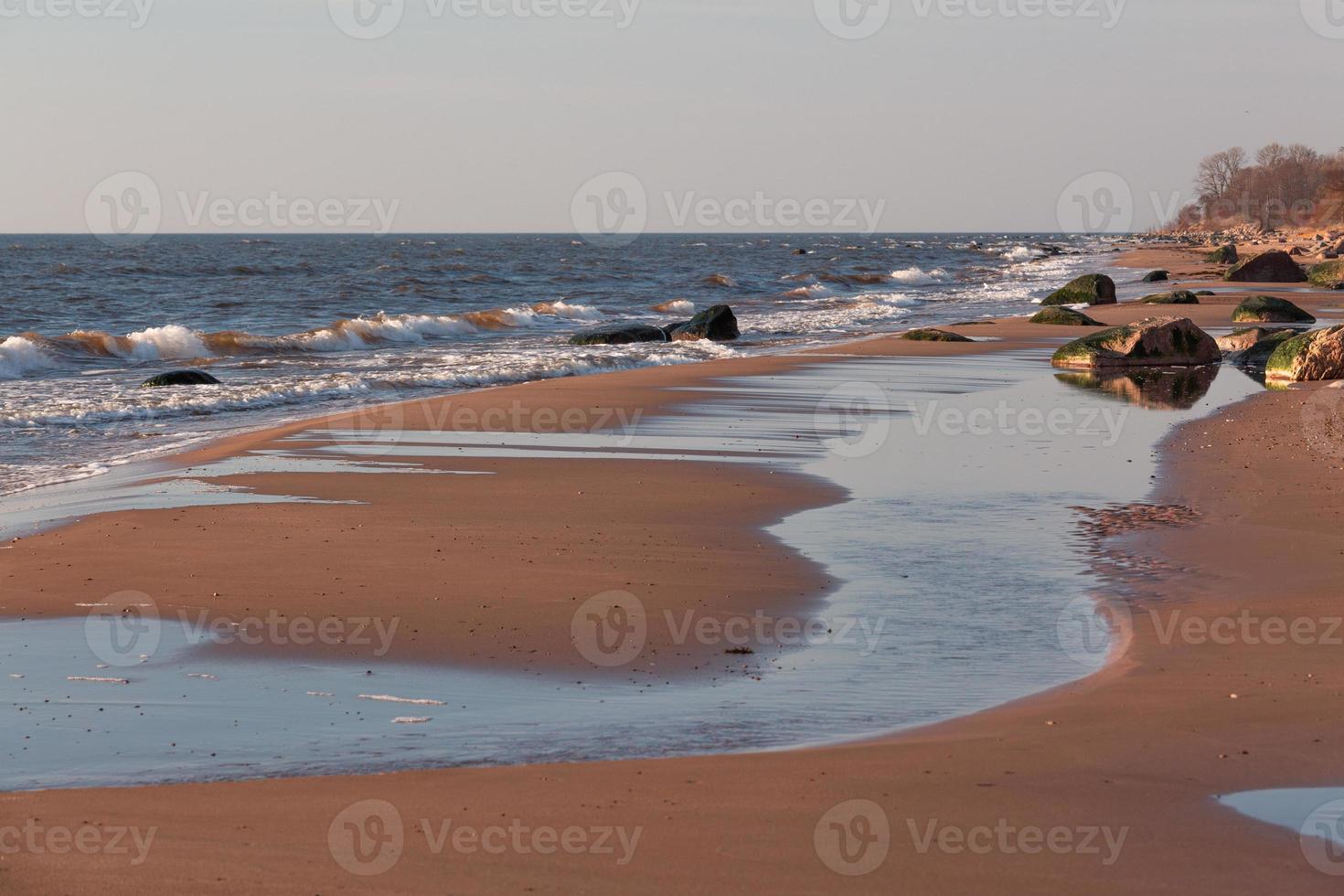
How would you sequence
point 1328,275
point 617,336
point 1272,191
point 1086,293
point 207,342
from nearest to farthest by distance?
point 617,336, point 207,342, point 1086,293, point 1328,275, point 1272,191

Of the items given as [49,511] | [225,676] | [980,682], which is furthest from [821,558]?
[49,511]

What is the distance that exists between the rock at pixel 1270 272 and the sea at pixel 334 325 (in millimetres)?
7404

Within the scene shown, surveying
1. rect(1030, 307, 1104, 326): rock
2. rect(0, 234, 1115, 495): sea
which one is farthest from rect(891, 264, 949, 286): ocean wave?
rect(1030, 307, 1104, 326): rock

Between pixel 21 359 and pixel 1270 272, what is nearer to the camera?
pixel 21 359

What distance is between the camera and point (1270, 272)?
4825 cm

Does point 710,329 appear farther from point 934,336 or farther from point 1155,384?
point 1155,384

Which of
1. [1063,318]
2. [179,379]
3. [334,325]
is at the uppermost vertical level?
[334,325]

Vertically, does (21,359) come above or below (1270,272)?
above

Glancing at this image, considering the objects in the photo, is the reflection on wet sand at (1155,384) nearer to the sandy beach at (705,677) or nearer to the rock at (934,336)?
the sandy beach at (705,677)

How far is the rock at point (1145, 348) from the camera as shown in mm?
21719

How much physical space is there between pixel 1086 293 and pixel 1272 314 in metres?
9.49

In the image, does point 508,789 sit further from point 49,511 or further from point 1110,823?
point 49,511

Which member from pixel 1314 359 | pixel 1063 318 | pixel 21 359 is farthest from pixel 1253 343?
pixel 21 359

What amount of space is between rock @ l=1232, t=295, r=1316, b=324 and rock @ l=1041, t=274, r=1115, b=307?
8794 mm
